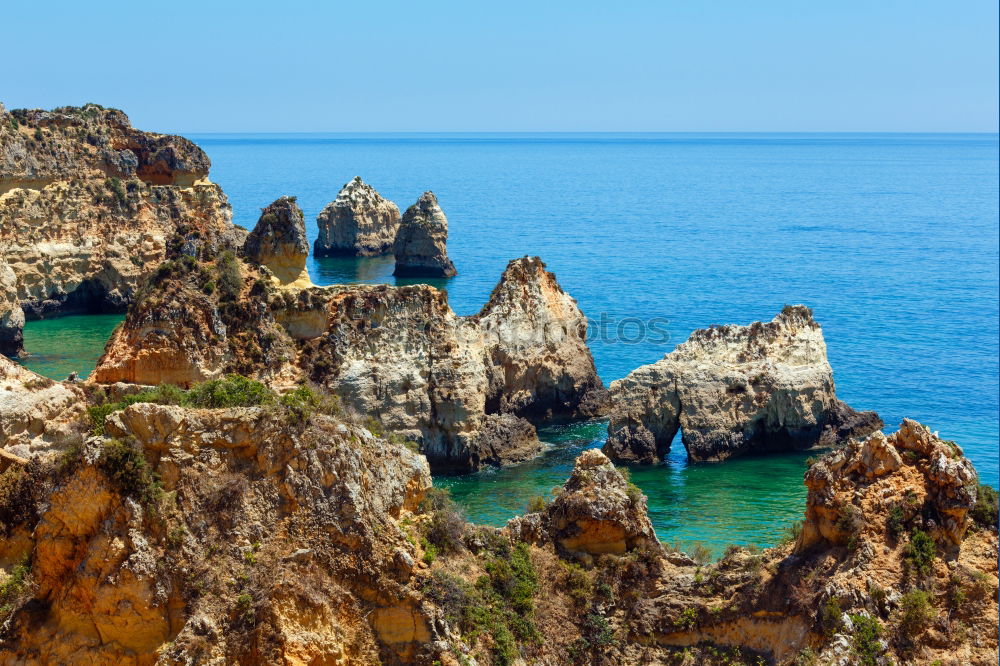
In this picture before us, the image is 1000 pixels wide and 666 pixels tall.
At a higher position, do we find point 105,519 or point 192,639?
point 105,519

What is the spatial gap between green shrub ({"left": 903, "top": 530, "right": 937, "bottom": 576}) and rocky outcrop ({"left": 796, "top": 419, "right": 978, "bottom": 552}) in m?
0.32

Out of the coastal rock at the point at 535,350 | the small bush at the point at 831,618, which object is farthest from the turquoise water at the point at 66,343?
the small bush at the point at 831,618

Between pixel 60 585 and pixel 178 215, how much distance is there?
242ft

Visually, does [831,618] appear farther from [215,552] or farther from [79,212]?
[79,212]

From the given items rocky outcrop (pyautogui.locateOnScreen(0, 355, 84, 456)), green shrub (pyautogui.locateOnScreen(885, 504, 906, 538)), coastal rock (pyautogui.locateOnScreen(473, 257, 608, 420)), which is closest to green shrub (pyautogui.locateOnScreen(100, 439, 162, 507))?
rocky outcrop (pyautogui.locateOnScreen(0, 355, 84, 456))

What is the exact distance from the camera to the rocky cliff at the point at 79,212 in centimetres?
8769

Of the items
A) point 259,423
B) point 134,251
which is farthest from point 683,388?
point 134,251

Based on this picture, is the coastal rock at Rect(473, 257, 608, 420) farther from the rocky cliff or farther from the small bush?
the small bush

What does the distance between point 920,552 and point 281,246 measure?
3586 centimetres

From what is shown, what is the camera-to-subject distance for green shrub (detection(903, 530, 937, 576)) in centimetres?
2884

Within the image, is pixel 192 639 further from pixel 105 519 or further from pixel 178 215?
pixel 178 215

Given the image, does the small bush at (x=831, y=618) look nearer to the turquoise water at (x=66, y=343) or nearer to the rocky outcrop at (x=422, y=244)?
the turquoise water at (x=66, y=343)

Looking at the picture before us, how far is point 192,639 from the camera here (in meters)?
26.8

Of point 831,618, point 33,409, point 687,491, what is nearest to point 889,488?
point 831,618
